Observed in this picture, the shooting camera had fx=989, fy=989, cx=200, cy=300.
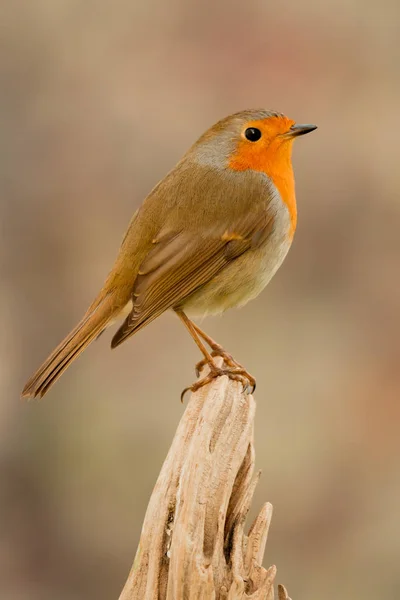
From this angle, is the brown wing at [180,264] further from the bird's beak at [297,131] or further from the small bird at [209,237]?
the bird's beak at [297,131]

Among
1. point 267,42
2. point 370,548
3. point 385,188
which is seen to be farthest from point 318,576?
point 267,42

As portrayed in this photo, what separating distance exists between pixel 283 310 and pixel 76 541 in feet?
6.49

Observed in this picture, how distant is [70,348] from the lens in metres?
3.50

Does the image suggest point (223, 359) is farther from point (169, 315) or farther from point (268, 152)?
point (169, 315)

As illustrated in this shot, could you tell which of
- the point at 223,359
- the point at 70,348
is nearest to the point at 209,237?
the point at 223,359

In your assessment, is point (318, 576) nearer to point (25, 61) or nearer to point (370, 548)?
point (370, 548)

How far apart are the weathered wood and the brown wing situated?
1.64 feet

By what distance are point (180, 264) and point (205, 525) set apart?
3.49 ft

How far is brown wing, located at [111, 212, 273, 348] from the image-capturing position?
3564 mm

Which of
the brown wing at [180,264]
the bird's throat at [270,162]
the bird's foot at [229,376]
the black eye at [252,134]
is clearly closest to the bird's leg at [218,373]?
the bird's foot at [229,376]

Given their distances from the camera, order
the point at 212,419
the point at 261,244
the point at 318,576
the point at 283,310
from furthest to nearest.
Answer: the point at 283,310
the point at 318,576
the point at 261,244
the point at 212,419

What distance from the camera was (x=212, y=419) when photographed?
126 inches

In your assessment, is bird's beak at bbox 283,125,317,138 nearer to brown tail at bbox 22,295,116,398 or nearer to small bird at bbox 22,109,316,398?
small bird at bbox 22,109,316,398

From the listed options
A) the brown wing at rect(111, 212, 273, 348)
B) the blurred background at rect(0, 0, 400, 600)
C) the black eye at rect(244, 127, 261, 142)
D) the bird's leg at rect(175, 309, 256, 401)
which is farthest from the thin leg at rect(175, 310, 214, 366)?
the blurred background at rect(0, 0, 400, 600)
